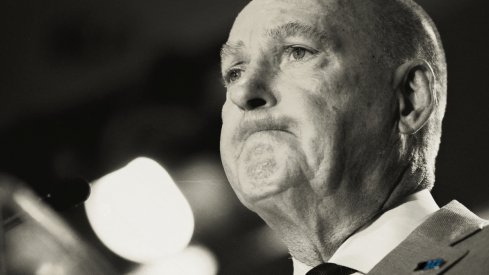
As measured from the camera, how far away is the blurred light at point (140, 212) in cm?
340

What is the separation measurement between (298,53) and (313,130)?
205 millimetres

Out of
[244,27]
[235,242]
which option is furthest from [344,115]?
[235,242]

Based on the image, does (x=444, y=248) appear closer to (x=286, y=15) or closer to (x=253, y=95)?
(x=253, y=95)

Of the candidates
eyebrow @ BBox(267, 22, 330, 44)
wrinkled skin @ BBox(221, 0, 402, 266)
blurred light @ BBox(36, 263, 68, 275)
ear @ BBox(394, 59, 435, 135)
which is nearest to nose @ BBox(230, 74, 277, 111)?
wrinkled skin @ BBox(221, 0, 402, 266)

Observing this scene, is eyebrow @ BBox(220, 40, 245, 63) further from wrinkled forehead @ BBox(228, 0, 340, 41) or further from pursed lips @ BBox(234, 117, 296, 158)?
pursed lips @ BBox(234, 117, 296, 158)

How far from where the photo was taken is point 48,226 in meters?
3.55

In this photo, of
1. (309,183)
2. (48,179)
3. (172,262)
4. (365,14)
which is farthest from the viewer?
(172,262)

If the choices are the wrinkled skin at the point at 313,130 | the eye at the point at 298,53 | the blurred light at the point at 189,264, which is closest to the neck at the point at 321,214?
the wrinkled skin at the point at 313,130

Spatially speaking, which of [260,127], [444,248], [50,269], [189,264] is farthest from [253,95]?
[50,269]

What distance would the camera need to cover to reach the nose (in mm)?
1908

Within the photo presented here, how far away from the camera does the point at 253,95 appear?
191 centimetres

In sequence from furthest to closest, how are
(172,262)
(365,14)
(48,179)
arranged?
(172,262)
(48,179)
(365,14)

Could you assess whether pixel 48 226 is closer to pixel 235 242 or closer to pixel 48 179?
pixel 48 179

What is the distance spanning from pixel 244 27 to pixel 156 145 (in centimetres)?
136
